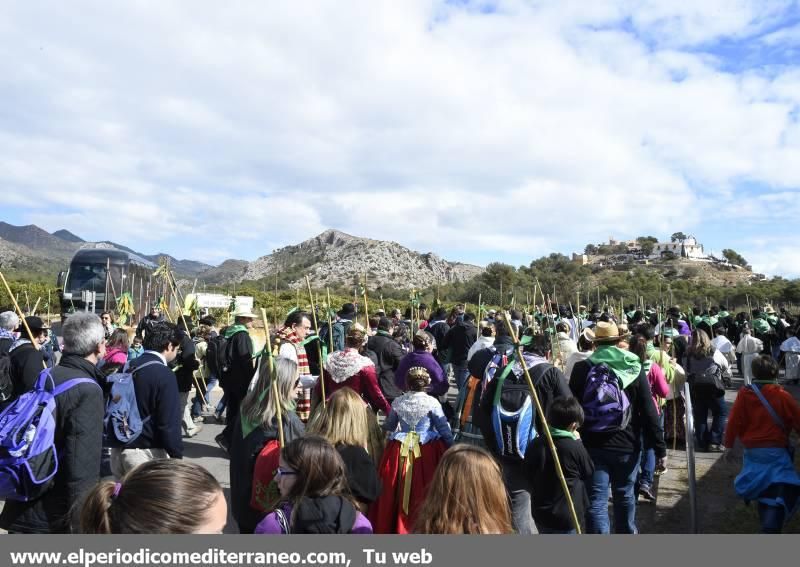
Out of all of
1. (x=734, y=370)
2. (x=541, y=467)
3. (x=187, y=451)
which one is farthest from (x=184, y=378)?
(x=734, y=370)

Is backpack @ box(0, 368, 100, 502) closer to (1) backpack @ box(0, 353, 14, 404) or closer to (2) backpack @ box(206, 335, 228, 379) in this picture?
(1) backpack @ box(0, 353, 14, 404)

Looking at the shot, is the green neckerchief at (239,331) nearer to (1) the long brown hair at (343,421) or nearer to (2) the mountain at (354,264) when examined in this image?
(1) the long brown hair at (343,421)

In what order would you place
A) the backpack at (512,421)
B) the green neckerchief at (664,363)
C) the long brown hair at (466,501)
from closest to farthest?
the long brown hair at (466,501)
the backpack at (512,421)
the green neckerchief at (664,363)

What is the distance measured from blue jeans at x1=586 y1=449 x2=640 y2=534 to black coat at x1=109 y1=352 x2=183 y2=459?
296 centimetres

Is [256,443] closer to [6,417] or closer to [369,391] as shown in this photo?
[6,417]

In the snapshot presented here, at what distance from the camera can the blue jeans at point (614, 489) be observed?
448cm

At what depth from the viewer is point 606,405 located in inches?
179

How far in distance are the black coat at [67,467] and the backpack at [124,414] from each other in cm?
69

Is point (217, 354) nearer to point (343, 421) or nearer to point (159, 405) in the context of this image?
point (159, 405)

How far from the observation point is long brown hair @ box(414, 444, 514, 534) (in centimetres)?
270

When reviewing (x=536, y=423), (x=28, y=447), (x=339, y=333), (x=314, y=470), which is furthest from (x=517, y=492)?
(x=339, y=333)

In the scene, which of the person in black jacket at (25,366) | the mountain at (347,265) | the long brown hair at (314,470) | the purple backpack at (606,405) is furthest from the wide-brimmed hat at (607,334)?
the mountain at (347,265)

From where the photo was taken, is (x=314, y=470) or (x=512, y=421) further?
(x=512, y=421)

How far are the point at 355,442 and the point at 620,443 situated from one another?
80.5 inches
